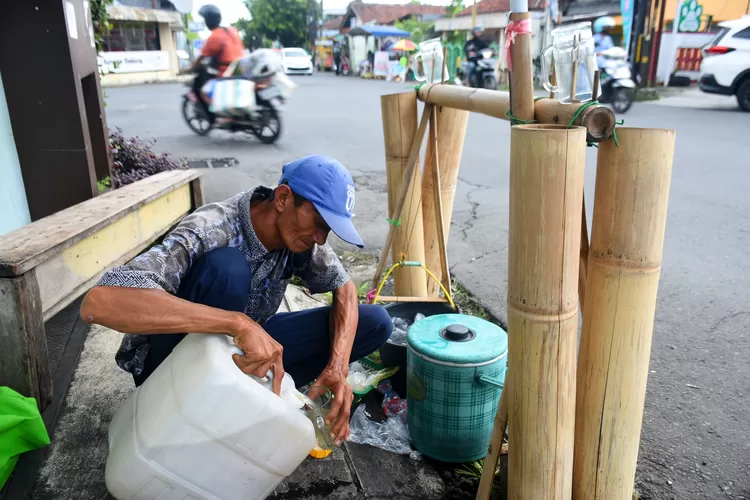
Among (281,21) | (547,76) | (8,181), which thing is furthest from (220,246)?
(281,21)

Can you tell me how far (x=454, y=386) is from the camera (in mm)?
1957

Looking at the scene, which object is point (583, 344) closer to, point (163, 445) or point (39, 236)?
point (163, 445)

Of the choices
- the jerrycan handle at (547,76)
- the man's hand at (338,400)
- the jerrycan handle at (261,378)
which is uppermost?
the jerrycan handle at (547,76)

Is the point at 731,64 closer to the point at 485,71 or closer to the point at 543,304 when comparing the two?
the point at 485,71

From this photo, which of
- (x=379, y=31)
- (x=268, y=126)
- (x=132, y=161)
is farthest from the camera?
(x=379, y=31)

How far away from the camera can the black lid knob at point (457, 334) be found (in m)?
2.03

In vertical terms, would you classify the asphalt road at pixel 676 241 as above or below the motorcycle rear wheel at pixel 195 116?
below

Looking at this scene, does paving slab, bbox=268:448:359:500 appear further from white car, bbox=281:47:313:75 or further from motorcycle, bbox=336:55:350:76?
motorcycle, bbox=336:55:350:76

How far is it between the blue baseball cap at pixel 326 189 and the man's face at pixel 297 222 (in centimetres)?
3

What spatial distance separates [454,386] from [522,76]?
40.9 inches

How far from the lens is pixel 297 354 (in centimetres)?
213

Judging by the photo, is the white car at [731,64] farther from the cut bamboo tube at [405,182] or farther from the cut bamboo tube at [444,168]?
the cut bamboo tube at [405,182]

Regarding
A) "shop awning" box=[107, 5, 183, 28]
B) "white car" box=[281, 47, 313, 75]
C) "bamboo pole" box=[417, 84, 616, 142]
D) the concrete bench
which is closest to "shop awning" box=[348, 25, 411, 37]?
"white car" box=[281, 47, 313, 75]

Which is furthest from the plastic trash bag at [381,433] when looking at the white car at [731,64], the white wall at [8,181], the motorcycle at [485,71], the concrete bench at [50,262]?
the motorcycle at [485,71]
